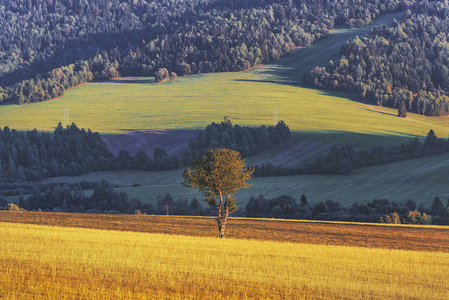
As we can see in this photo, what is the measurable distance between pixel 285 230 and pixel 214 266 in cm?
2783

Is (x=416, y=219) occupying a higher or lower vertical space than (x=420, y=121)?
lower

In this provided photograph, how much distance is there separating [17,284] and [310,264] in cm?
1555

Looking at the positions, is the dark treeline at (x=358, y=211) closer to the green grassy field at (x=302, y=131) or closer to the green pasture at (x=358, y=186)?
the green pasture at (x=358, y=186)

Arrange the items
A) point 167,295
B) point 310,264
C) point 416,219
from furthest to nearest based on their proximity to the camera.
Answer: point 416,219 → point 310,264 → point 167,295

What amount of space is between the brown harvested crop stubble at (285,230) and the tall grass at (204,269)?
22.4 feet

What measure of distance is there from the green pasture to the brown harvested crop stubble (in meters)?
34.0

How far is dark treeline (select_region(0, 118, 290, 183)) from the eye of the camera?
146000 mm

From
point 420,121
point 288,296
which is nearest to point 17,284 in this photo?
point 288,296

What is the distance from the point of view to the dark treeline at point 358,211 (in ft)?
248

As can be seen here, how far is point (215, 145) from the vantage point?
15138 cm

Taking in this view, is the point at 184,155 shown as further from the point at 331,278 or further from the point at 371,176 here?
the point at 331,278

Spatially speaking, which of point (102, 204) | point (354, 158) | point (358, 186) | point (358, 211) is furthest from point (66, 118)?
point (358, 211)

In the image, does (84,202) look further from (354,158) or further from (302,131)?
(302,131)

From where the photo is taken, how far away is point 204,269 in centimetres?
3167
